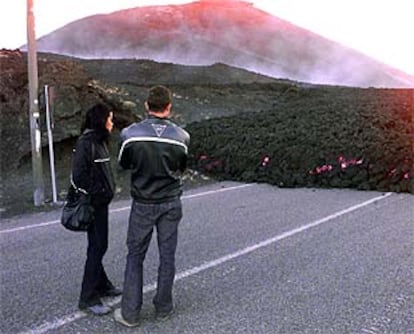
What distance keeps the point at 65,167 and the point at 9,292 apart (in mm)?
10495

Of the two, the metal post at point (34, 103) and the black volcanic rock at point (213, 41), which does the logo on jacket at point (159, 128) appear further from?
the black volcanic rock at point (213, 41)

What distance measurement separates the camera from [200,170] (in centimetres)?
1440

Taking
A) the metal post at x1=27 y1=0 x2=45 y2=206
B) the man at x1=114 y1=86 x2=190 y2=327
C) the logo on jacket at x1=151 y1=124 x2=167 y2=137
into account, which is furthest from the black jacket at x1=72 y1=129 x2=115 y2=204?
the metal post at x1=27 y1=0 x2=45 y2=206

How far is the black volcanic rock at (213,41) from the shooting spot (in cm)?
2803

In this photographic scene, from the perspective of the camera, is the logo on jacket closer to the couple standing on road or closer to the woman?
the couple standing on road

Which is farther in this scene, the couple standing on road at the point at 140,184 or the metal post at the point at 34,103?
the metal post at the point at 34,103

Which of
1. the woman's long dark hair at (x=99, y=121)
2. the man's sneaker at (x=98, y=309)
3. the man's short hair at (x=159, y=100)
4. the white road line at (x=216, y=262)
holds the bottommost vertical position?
the white road line at (x=216, y=262)

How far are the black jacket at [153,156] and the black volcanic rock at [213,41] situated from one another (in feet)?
80.3

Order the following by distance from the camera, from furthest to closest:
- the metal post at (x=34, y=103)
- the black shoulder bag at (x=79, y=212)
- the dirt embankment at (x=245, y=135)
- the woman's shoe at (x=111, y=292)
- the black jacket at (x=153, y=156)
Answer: the dirt embankment at (x=245, y=135), the metal post at (x=34, y=103), the woman's shoe at (x=111, y=292), the black shoulder bag at (x=79, y=212), the black jacket at (x=153, y=156)

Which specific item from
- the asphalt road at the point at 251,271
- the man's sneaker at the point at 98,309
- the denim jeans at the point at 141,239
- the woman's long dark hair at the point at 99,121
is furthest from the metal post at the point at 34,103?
the denim jeans at the point at 141,239

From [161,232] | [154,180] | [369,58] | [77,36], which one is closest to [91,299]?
[161,232]

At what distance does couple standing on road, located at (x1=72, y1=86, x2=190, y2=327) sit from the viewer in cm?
420

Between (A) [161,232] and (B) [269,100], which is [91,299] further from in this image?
(B) [269,100]

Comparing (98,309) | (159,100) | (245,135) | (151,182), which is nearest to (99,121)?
(159,100)
